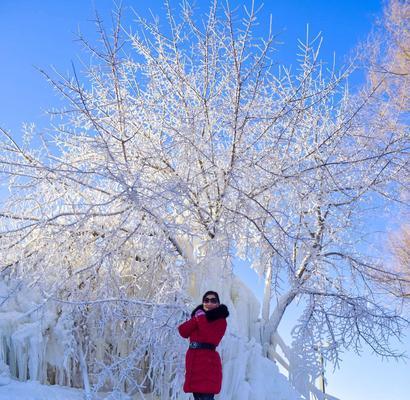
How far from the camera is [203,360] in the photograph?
374 cm

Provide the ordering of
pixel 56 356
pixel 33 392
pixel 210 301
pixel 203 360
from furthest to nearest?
pixel 56 356 → pixel 33 392 → pixel 210 301 → pixel 203 360

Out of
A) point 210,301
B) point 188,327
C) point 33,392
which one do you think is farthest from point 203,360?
point 33,392

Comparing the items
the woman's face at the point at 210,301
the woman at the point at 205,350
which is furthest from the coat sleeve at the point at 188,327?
the woman's face at the point at 210,301

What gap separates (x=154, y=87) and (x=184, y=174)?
115cm

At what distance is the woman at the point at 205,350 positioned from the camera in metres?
3.68

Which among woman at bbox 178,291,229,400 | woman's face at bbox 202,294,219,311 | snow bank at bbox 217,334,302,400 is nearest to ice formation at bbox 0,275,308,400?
snow bank at bbox 217,334,302,400

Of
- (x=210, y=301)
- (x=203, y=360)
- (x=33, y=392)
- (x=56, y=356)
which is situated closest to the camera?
(x=203, y=360)

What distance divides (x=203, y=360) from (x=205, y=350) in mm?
72

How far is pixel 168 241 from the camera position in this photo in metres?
5.76

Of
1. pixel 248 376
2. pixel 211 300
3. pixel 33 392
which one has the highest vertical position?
pixel 211 300

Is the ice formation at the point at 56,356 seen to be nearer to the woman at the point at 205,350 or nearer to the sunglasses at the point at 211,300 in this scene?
the woman at the point at 205,350

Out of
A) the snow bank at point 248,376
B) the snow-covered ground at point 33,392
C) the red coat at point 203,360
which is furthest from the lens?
the snow bank at point 248,376

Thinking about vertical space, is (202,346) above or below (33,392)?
above

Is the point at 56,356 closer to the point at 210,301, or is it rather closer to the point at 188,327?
the point at 188,327
